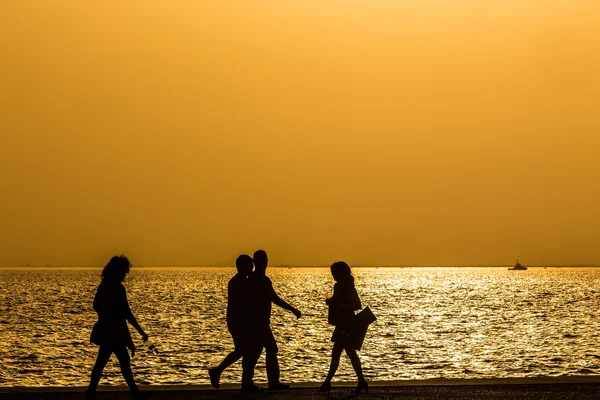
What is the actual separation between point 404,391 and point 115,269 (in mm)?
4416

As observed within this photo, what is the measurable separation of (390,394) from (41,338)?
138 ft

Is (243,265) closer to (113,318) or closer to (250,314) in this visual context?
(250,314)

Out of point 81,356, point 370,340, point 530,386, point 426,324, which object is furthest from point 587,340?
point 530,386

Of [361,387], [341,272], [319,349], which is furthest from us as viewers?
[319,349]

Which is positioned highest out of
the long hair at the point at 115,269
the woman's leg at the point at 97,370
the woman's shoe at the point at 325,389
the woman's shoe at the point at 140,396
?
the long hair at the point at 115,269

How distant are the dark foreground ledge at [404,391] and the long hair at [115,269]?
1.68m

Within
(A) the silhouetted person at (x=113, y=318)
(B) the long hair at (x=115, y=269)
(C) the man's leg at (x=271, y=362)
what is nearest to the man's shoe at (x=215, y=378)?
(C) the man's leg at (x=271, y=362)

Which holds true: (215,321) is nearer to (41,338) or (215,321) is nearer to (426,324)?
(426,324)

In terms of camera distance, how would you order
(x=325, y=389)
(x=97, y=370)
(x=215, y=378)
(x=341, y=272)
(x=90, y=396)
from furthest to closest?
(x=341, y=272) → (x=215, y=378) → (x=325, y=389) → (x=97, y=370) → (x=90, y=396)

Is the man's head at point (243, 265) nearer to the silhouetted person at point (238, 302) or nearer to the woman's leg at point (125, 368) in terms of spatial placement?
the silhouetted person at point (238, 302)

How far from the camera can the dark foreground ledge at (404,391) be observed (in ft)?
45.4

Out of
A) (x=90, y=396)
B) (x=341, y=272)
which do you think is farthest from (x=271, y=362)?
(x=90, y=396)

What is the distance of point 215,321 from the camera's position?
7106 centimetres

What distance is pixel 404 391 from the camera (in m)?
14.3
